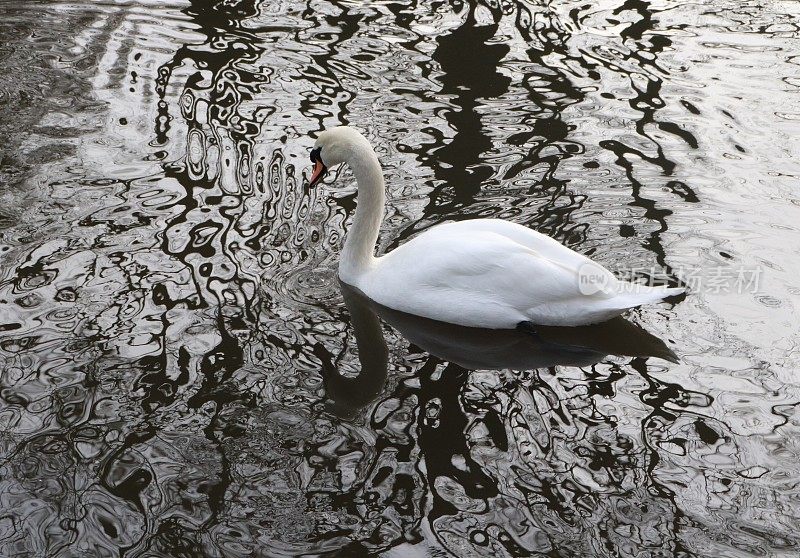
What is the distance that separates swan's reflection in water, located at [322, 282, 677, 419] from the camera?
5249 millimetres

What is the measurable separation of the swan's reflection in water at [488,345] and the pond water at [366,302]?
0.02 metres

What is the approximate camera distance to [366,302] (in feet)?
19.5

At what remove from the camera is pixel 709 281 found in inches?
237

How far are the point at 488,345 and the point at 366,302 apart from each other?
2.83ft

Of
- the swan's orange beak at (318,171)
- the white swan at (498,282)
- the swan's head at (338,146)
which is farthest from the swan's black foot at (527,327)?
the swan's orange beak at (318,171)

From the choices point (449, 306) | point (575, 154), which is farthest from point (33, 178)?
point (575, 154)

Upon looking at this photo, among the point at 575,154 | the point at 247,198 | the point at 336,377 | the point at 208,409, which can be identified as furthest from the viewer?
the point at 575,154

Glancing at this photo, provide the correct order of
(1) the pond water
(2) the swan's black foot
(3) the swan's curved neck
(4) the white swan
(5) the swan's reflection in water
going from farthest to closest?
(3) the swan's curved neck → (2) the swan's black foot → (4) the white swan → (5) the swan's reflection in water → (1) the pond water

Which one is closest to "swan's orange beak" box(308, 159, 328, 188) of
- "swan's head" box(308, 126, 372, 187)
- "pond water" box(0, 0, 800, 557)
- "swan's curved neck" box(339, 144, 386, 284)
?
"swan's head" box(308, 126, 372, 187)

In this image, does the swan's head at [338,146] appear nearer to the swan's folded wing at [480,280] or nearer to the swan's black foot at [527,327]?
the swan's folded wing at [480,280]

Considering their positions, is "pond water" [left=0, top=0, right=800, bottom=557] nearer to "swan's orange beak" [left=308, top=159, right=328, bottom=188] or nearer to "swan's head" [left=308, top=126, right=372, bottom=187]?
"swan's orange beak" [left=308, top=159, right=328, bottom=188]

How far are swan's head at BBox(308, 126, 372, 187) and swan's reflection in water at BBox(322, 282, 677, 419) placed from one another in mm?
988

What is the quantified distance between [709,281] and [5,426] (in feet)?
13.6

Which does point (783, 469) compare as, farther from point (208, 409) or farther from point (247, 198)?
point (247, 198)
